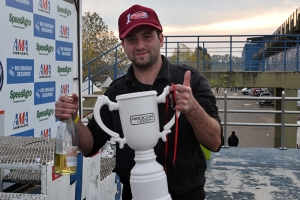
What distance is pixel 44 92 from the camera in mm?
3676

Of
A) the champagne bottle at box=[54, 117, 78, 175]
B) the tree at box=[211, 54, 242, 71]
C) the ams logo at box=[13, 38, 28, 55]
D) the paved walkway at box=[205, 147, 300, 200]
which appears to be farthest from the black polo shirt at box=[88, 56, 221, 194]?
the tree at box=[211, 54, 242, 71]

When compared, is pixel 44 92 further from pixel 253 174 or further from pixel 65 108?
pixel 253 174

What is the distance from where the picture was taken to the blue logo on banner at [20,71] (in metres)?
3.11

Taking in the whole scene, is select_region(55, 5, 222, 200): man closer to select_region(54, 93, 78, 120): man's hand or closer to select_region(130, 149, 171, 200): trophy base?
select_region(54, 93, 78, 120): man's hand

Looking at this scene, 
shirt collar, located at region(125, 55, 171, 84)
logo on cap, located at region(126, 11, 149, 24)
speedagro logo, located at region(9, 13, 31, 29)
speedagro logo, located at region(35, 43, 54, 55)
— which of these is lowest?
shirt collar, located at region(125, 55, 171, 84)

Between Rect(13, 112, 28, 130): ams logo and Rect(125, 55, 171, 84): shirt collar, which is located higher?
Rect(125, 55, 171, 84): shirt collar

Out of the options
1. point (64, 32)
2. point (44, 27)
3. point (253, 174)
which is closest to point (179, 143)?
point (44, 27)

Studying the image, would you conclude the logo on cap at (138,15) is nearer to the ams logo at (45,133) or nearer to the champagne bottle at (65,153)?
the champagne bottle at (65,153)

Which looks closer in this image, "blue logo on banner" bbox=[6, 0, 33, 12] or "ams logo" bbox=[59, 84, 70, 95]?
"blue logo on banner" bbox=[6, 0, 33, 12]

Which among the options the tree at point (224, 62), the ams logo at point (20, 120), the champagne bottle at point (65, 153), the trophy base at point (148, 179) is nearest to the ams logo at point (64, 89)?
the ams logo at point (20, 120)

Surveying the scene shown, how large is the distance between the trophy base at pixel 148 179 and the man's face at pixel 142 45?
50 cm

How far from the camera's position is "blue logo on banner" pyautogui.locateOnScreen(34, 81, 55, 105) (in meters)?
3.54

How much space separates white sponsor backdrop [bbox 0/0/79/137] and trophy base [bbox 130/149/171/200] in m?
1.76

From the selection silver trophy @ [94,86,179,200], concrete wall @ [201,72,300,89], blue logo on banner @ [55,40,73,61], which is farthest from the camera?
concrete wall @ [201,72,300,89]
